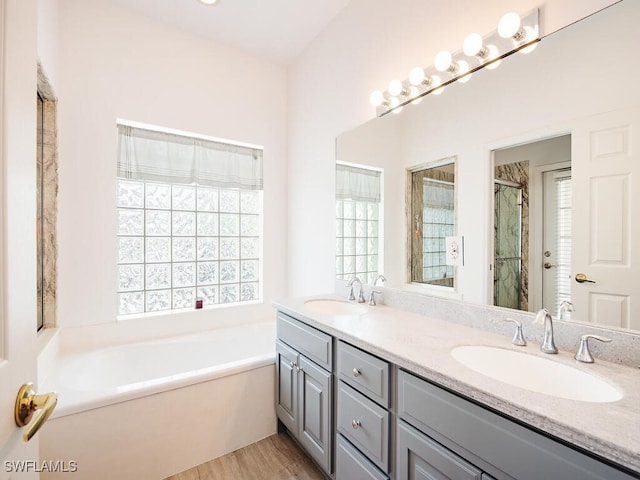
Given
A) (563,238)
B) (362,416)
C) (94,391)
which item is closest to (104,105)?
(94,391)

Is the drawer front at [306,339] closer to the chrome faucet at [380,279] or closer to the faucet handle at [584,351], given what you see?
the chrome faucet at [380,279]

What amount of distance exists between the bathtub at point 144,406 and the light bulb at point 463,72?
1.98m

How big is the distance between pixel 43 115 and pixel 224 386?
2.12 m

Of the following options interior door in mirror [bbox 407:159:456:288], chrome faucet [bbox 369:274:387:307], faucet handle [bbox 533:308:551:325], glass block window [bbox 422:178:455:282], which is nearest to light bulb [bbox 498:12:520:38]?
interior door in mirror [bbox 407:159:456:288]

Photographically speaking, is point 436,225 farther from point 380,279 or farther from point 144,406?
point 144,406

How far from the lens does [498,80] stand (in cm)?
141

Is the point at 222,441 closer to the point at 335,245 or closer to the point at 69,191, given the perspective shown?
the point at 335,245

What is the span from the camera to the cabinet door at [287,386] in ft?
6.00

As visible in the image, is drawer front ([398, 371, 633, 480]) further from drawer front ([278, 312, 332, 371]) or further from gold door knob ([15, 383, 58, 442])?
gold door knob ([15, 383, 58, 442])

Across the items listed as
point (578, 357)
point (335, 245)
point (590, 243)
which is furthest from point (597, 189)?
point (335, 245)

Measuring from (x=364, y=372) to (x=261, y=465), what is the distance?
106 centimetres

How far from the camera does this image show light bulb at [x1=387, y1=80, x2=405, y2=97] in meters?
1.80

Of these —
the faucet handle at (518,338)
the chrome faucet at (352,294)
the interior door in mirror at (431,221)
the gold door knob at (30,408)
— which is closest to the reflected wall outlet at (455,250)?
the interior door in mirror at (431,221)

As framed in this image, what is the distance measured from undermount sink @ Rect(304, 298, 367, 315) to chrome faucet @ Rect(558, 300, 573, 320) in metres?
1.07
